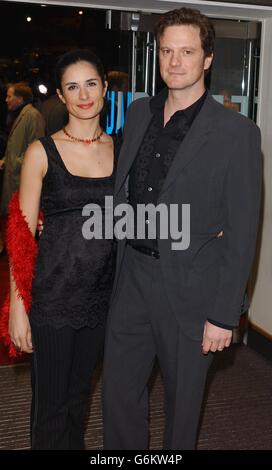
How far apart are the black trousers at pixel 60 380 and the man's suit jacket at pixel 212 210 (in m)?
0.36

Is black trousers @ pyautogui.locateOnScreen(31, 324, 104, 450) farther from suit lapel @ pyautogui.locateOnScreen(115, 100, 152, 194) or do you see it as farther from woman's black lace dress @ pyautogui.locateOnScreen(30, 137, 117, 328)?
suit lapel @ pyautogui.locateOnScreen(115, 100, 152, 194)

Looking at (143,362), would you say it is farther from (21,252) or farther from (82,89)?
(82,89)

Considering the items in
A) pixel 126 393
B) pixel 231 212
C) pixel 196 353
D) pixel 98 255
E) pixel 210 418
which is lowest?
pixel 210 418

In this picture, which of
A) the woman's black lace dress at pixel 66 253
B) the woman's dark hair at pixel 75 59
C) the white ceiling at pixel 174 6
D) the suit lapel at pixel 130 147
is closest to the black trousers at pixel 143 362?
the woman's black lace dress at pixel 66 253

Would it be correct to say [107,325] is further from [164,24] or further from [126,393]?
[164,24]

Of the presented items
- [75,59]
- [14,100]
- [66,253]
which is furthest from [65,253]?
[14,100]

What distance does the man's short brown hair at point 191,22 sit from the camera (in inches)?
79.1

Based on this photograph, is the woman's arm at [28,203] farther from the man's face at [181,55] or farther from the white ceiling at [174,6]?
the white ceiling at [174,6]

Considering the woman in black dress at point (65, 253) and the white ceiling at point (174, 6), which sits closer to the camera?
the woman in black dress at point (65, 253)

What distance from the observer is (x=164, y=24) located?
2.04 meters

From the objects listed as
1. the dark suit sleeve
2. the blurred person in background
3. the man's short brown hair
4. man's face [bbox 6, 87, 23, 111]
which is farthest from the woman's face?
man's face [bbox 6, 87, 23, 111]

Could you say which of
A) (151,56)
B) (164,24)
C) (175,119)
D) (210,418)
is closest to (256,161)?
(175,119)

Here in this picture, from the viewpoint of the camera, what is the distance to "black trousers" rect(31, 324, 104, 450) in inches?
81.9

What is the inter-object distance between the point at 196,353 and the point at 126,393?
33 centimetres
